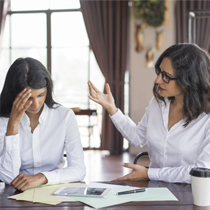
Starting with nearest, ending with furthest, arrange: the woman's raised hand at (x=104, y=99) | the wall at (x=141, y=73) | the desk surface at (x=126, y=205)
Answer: the desk surface at (x=126, y=205)
the woman's raised hand at (x=104, y=99)
the wall at (x=141, y=73)

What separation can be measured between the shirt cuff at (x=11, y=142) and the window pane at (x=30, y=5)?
4.79 meters

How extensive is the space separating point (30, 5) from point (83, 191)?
5.33 meters

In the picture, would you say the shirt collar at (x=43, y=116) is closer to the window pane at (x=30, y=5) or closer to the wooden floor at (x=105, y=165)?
the wooden floor at (x=105, y=165)

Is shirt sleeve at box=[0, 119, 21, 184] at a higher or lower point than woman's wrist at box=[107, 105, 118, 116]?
lower

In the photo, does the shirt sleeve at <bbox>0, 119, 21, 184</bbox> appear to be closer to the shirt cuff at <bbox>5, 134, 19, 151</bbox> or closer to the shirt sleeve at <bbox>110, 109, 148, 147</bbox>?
the shirt cuff at <bbox>5, 134, 19, 151</bbox>

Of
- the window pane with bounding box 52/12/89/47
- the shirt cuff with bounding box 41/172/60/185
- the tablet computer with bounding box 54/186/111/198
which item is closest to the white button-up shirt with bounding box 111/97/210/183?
the tablet computer with bounding box 54/186/111/198

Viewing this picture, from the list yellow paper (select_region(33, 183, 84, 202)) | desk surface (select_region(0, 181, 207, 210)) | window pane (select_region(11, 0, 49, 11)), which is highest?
window pane (select_region(11, 0, 49, 11))

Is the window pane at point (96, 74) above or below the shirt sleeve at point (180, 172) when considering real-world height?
above

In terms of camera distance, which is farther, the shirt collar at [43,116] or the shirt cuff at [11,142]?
the shirt collar at [43,116]

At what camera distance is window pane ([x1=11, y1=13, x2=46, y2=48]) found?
20.1 feet

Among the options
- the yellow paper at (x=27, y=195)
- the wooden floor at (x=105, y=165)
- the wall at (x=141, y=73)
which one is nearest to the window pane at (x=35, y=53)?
the wall at (x=141, y=73)

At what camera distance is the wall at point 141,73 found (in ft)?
18.4

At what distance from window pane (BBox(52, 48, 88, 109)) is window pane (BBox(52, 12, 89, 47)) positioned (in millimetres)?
132

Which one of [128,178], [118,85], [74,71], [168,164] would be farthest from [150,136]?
[74,71]
